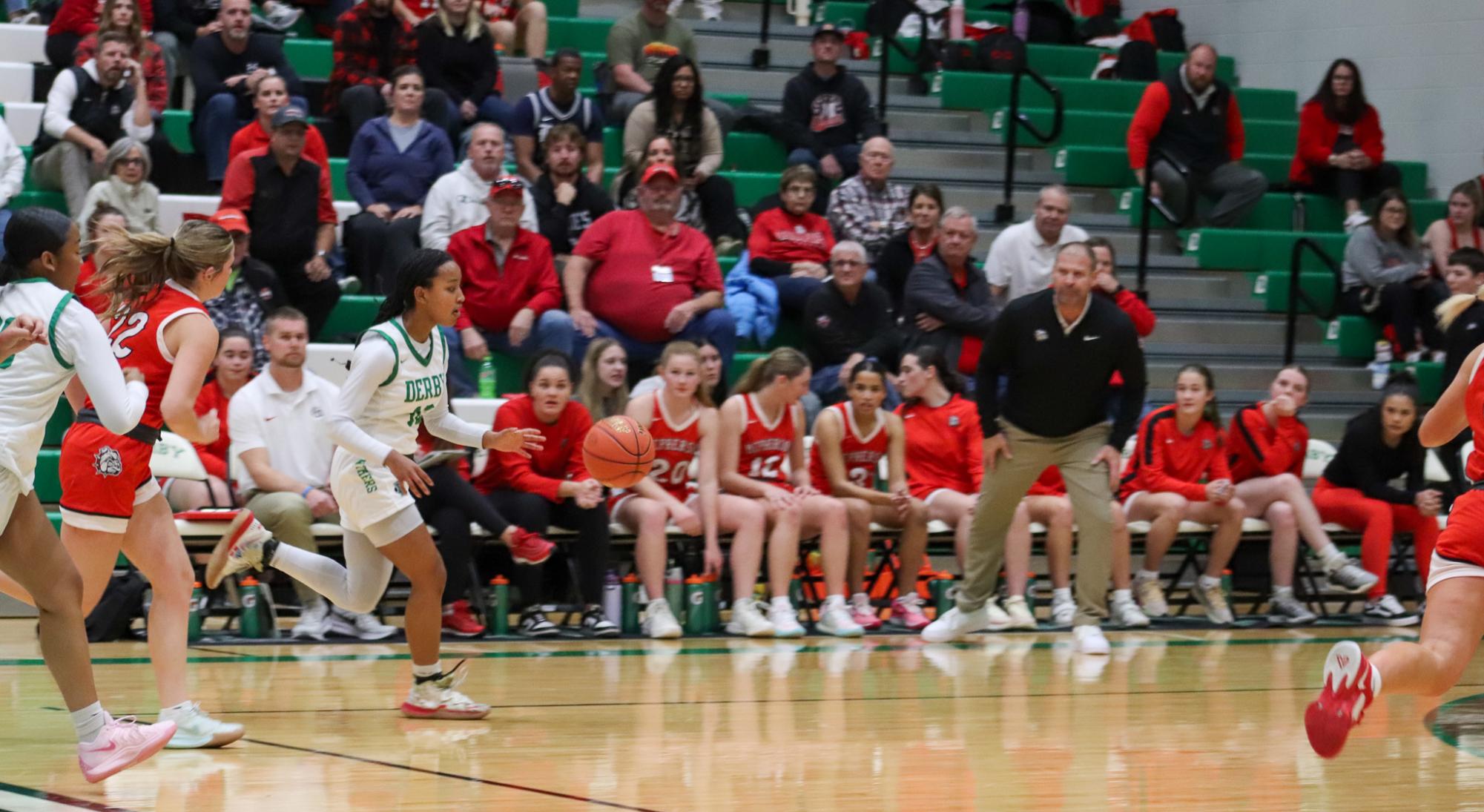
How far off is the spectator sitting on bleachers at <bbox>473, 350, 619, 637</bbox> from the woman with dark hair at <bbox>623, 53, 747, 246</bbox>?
2.44 metres

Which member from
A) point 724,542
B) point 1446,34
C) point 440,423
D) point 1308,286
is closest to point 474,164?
point 724,542

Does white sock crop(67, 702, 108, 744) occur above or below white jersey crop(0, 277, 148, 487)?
below

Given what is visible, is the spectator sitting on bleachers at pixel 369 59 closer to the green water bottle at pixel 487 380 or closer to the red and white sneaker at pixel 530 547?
the green water bottle at pixel 487 380

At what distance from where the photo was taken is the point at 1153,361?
38.5 ft

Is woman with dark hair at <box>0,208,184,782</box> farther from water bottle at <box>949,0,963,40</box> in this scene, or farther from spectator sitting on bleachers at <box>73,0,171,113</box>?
water bottle at <box>949,0,963,40</box>

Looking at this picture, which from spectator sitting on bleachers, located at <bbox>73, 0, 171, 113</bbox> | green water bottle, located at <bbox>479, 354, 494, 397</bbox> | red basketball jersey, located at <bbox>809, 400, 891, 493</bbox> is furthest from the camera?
spectator sitting on bleachers, located at <bbox>73, 0, 171, 113</bbox>

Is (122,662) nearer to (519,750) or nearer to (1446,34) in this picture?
(519,750)

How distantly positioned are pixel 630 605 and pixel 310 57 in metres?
4.86

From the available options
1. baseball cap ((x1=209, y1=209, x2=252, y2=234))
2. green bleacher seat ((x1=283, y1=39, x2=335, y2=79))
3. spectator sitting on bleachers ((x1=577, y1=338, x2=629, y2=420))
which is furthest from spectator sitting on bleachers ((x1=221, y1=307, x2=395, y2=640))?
green bleacher seat ((x1=283, y1=39, x2=335, y2=79))

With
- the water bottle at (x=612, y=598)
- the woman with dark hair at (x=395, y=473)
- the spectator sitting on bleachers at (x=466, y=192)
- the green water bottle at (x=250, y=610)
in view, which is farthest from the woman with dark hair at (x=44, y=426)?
the spectator sitting on bleachers at (x=466, y=192)

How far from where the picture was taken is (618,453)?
6.59 meters

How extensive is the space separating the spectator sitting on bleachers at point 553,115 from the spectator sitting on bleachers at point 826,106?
1.48 meters

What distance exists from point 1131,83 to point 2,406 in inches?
414

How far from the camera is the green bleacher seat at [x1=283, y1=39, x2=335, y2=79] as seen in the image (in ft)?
37.6
